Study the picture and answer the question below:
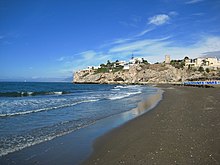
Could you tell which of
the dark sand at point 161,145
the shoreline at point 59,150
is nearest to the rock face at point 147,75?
the dark sand at point 161,145

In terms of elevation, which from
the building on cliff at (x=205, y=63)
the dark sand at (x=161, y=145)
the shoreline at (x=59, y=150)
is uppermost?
the building on cliff at (x=205, y=63)

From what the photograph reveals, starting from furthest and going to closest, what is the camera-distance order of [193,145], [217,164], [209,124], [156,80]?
1. [156,80]
2. [209,124]
3. [193,145]
4. [217,164]

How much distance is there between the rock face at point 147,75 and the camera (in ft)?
429

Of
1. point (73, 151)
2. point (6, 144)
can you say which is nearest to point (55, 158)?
point (73, 151)

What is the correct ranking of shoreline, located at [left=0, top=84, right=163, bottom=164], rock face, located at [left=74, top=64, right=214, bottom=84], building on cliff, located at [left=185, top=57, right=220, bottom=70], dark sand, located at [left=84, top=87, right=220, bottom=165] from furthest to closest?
1. building on cliff, located at [left=185, top=57, right=220, bottom=70]
2. rock face, located at [left=74, top=64, right=214, bottom=84]
3. shoreline, located at [left=0, top=84, right=163, bottom=164]
4. dark sand, located at [left=84, top=87, right=220, bottom=165]

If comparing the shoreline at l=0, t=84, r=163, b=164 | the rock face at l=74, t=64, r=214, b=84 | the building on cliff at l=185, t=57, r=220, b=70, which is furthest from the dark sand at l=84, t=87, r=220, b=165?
the building on cliff at l=185, t=57, r=220, b=70

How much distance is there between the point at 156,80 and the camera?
132500 mm

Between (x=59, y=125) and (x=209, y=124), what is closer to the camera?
(x=209, y=124)

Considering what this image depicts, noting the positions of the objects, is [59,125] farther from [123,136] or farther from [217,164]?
[217,164]

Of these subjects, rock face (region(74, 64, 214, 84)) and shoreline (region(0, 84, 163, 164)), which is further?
rock face (region(74, 64, 214, 84))

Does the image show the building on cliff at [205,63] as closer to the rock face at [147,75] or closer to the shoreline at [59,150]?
the rock face at [147,75]

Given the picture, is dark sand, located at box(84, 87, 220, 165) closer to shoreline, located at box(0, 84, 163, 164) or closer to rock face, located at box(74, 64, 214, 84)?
shoreline, located at box(0, 84, 163, 164)

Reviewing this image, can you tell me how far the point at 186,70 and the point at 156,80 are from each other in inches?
825

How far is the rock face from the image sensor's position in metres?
131
